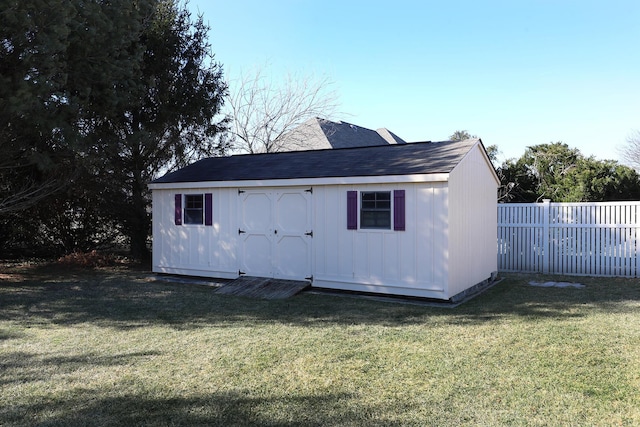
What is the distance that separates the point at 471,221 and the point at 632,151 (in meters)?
22.6

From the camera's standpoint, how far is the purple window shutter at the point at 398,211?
8.16 m

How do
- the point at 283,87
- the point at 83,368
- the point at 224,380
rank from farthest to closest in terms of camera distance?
the point at 283,87
the point at 83,368
the point at 224,380

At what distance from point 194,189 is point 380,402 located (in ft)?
26.7

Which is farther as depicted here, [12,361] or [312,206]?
Result: [312,206]

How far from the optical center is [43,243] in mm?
14758

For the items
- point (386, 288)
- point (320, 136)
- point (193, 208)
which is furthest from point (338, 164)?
point (320, 136)

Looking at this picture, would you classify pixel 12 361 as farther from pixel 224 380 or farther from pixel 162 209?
pixel 162 209

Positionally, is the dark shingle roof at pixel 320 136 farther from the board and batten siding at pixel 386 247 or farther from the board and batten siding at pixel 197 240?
the board and batten siding at pixel 386 247

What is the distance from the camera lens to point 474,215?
9.20 meters

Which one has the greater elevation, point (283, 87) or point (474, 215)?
point (283, 87)

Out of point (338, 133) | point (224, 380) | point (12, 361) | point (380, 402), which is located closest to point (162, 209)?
point (12, 361)

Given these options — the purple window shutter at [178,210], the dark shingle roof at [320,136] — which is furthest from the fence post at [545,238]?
the dark shingle roof at [320,136]

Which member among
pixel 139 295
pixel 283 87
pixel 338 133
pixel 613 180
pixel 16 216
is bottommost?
pixel 139 295

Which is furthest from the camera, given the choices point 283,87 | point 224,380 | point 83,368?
point 283,87
